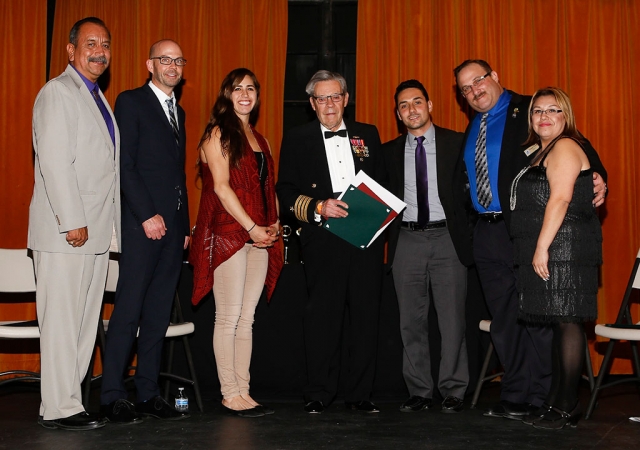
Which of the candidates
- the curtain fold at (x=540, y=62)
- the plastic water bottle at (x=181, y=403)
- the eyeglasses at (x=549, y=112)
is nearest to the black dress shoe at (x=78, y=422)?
the plastic water bottle at (x=181, y=403)

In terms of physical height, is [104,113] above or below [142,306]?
above

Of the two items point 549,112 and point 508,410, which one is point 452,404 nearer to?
point 508,410

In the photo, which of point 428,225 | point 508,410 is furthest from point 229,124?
point 508,410

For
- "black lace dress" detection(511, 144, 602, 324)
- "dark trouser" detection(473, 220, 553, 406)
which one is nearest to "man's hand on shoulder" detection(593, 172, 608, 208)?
"black lace dress" detection(511, 144, 602, 324)

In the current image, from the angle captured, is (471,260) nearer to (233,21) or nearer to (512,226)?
(512,226)

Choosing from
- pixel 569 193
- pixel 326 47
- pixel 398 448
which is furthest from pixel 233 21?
pixel 398 448

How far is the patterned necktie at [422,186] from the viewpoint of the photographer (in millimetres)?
4051

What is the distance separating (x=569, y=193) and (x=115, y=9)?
3.84m

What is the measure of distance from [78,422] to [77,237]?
3.03 ft

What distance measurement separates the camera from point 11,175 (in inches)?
209

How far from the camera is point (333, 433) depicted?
3439 millimetres

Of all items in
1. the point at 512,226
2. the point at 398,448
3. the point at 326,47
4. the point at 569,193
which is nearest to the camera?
the point at 398,448

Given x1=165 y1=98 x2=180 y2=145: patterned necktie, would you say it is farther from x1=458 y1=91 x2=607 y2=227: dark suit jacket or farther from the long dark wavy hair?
x1=458 y1=91 x2=607 y2=227: dark suit jacket

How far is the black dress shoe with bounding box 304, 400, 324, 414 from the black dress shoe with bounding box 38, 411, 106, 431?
1.13 meters
